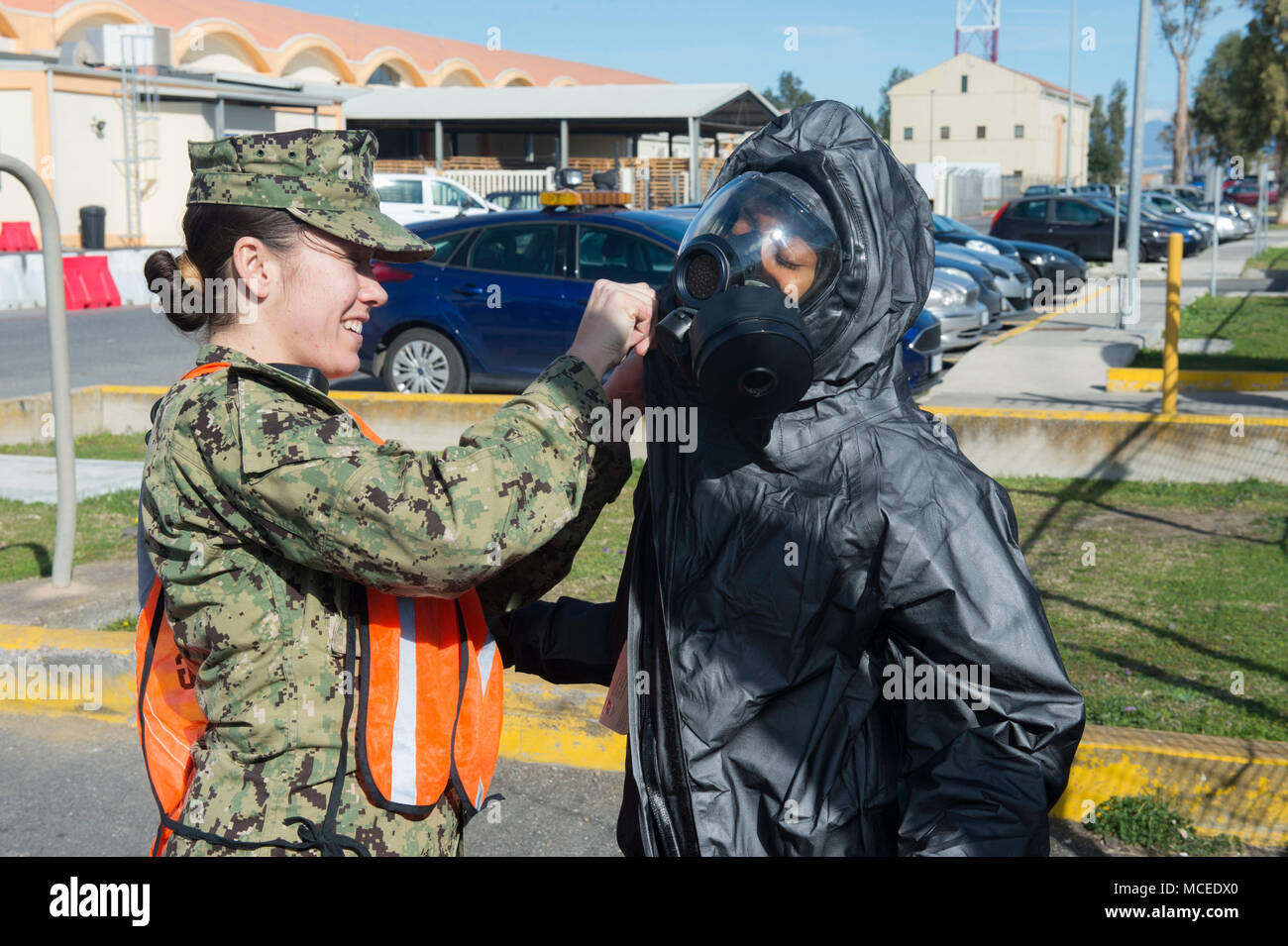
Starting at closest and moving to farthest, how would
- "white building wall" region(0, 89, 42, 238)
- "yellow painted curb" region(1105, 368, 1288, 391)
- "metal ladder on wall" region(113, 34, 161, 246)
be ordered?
1. "yellow painted curb" region(1105, 368, 1288, 391)
2. "white building wall" region(0, 89, 42, 238)
3. "metal ladder on wall" region(113, 34, 161, 246)

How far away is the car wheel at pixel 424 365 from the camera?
10.3 meters

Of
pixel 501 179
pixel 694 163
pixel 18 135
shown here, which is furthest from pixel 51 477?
pixel 501 179

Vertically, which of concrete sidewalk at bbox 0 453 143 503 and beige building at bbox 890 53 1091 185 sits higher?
beige building at bbox 890 53 1091 185

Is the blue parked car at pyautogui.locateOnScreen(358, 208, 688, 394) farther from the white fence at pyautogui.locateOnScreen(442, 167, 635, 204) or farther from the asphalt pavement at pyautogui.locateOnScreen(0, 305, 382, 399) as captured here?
the white fence at pyautogui.locateOnScreen(442, 167, 635, 204)

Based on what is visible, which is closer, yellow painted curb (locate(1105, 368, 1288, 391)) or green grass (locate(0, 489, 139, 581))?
green grass (locate(0, 489, 139, 581))

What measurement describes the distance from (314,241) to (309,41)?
40.8 m

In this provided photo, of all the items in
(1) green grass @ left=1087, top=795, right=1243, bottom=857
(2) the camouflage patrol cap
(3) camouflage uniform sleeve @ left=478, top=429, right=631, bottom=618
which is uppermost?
(2) the camouflage patrol cap

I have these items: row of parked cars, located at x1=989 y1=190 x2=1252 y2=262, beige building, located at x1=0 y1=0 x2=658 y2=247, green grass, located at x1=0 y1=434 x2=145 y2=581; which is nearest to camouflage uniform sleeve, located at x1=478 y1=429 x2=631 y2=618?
green grass, located at x1=0 y1=434 x2=145 y2=581

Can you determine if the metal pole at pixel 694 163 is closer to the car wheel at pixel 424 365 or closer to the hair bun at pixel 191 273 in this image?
the car wheel at pixel 424 365

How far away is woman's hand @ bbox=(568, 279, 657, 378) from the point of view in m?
1.82

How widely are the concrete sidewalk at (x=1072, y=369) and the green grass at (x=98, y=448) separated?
19.7 ft

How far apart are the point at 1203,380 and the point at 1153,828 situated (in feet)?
27.9

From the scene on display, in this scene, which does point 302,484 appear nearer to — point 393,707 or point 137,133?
point 393,707

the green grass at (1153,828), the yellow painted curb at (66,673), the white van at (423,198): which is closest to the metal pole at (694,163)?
the white van at (423,198)
